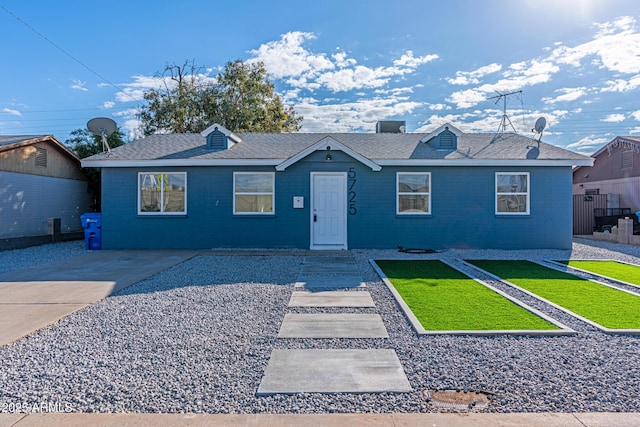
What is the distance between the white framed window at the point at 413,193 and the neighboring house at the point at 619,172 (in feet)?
45.0

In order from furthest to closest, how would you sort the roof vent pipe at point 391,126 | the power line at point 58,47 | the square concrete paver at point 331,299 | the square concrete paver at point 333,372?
the roof vent pipe at point 391,126 → the power line at point 58,47 → the square concrete paver at point 331,299 → the square concrete paver at point 333,372

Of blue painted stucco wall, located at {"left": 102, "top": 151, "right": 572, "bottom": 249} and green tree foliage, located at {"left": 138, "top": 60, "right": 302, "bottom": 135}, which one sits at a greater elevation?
green tree foliage, located at {"left": 138, "top": 60, "right": 302, "bottom": 135}

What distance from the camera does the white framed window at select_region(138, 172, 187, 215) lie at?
12656mm

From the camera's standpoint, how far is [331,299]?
6.51 metres

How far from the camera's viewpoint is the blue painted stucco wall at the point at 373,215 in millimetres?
12391

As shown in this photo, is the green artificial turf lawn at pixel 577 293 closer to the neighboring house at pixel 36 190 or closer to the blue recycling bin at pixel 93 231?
the blue recycling bin at pixel 93 231

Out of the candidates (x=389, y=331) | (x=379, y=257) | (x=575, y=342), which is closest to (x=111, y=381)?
(x=389, y=331)

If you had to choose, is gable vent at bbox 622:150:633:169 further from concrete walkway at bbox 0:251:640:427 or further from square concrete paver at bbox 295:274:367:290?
concrete walkway at bbox 0:251:640:427

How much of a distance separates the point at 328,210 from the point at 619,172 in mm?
17794

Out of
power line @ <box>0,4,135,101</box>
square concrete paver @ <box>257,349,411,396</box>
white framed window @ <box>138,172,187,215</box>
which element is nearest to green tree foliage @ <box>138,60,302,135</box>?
power line @ <box>0,4,135,101</box>

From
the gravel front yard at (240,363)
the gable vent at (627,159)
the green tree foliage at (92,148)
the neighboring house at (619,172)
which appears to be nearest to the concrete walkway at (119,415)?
the gravel front yard at (240,363)

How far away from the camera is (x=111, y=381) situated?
3.57 m

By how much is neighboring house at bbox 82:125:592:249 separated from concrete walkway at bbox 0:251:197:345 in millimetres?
1368

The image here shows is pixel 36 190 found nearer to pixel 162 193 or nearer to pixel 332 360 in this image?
pixel 162 193
